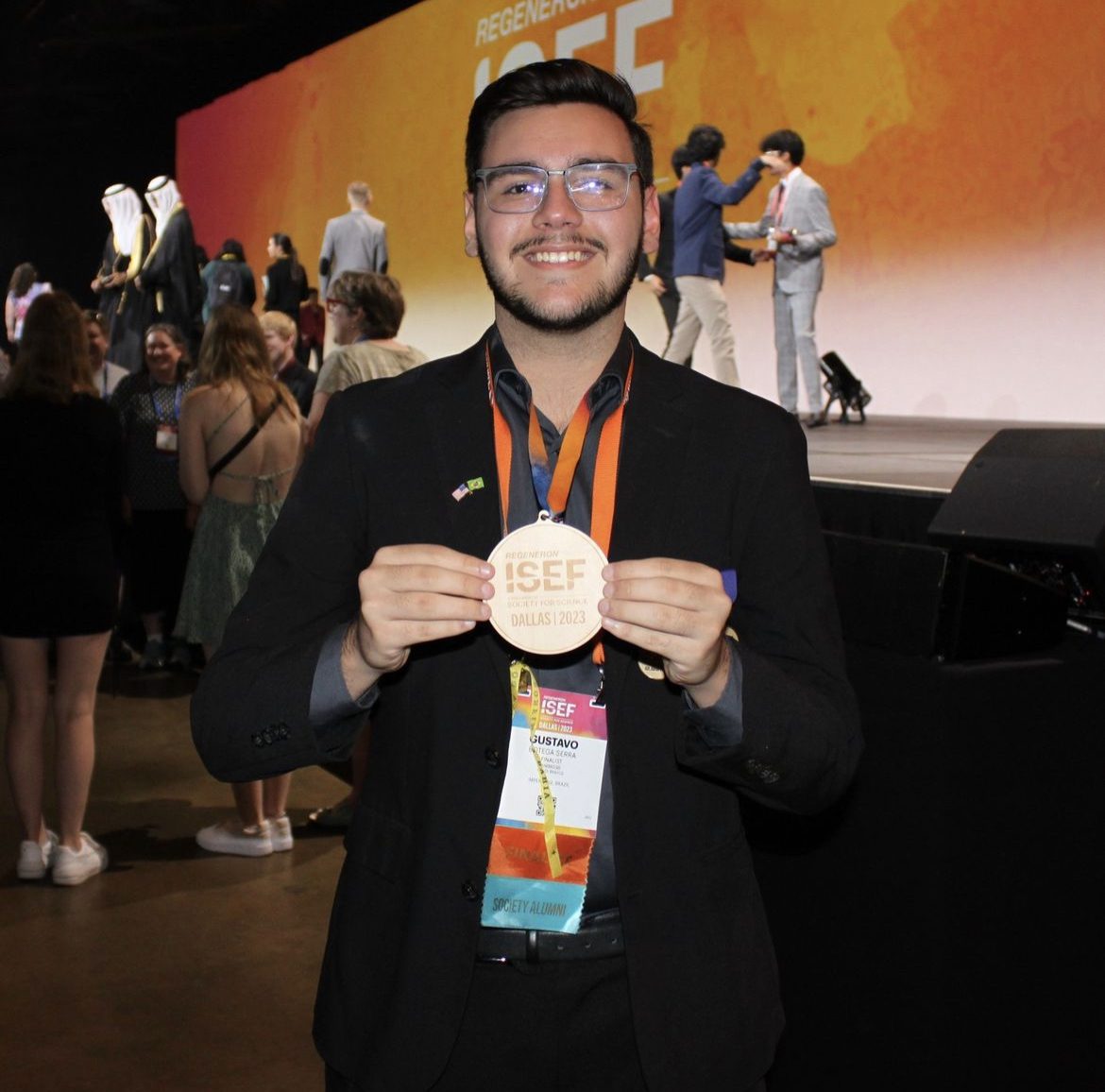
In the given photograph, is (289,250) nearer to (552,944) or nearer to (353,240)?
→ (353,240)

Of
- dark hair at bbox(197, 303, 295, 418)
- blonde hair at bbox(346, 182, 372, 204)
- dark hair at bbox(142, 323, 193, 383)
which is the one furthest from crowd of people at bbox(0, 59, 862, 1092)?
blonde hair at bbox(346, 182, 372, 204)

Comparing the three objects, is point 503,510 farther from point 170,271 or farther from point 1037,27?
point 170,271

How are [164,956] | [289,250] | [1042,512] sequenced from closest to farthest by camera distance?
[1042,512], [164,956], [289,250]

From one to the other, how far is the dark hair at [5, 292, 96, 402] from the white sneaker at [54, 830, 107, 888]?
1270mm

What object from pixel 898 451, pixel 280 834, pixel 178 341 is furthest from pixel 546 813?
pixel 178 341

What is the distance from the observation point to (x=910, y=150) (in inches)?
285

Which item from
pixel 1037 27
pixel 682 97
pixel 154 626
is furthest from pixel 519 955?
pixel 682 97

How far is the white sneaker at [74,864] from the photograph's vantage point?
3635 millimetres

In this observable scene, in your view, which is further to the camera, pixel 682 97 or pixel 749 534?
pixel 682 97

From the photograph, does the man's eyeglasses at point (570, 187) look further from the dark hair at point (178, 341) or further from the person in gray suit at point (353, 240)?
the person in gray suit at point (353, 240)

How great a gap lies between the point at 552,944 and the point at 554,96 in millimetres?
838

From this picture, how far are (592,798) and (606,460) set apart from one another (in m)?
0.33

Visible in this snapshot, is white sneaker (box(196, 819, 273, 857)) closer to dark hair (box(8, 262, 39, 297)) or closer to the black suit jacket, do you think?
the black suit jacket

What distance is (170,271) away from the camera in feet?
28.0
